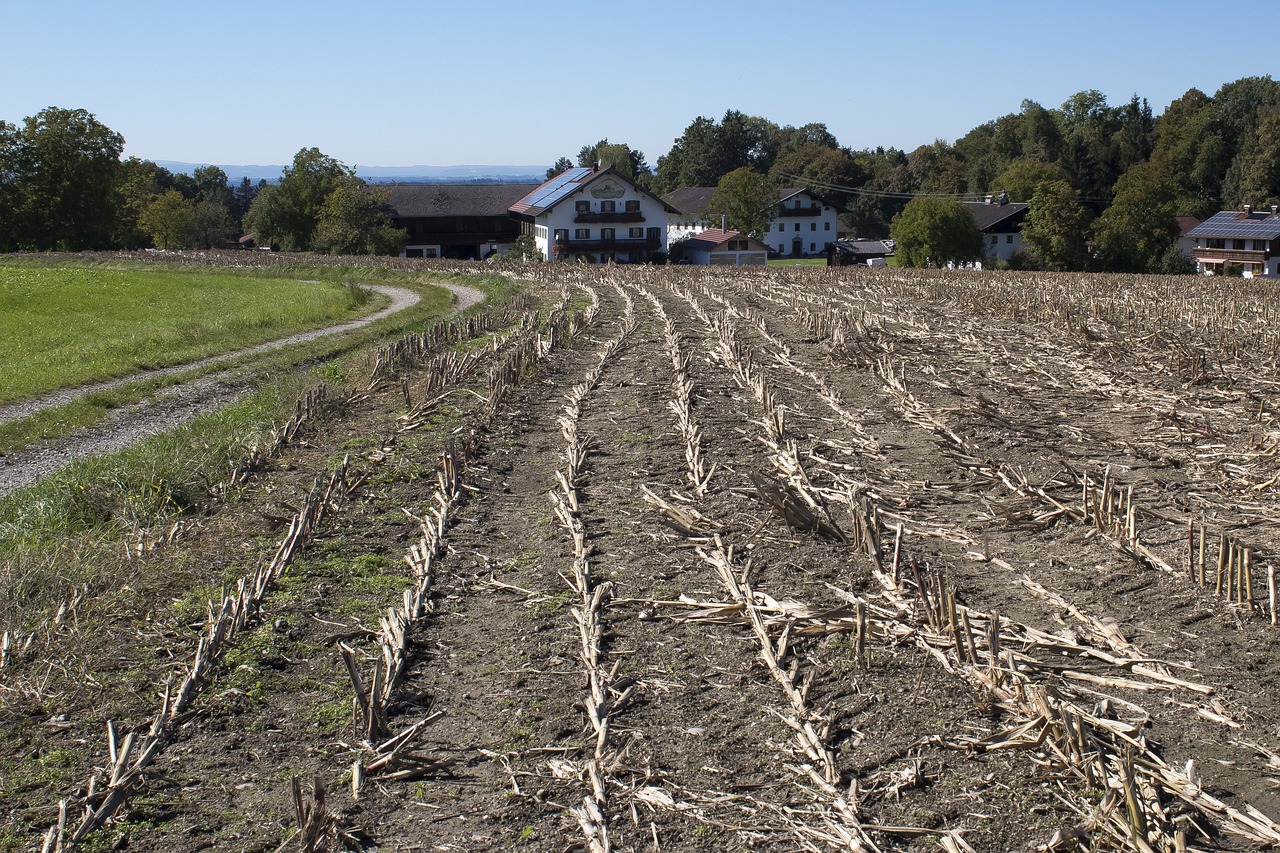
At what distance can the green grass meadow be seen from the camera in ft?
70.7

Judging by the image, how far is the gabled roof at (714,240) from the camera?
3083 inches

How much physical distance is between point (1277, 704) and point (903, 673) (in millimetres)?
1991

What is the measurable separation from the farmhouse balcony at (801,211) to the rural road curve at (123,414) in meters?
73.6

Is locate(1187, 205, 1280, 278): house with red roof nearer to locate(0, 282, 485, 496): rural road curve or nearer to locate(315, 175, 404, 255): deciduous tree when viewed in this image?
locate(315, 175, 404, 255): deciduous tree

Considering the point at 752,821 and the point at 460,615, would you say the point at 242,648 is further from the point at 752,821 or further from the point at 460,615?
the point at 752,821

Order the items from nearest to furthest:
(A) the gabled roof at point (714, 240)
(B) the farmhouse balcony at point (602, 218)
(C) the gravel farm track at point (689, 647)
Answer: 1. (C) the gravel farm track at point (689, 647)
2. (B) the farmhouse balcony at point (602, 218)
3. (A) the gabled roof at point (714, 240)

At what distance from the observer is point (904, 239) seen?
67.7 m

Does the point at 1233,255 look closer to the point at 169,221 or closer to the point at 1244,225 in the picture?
the point at 1244,225

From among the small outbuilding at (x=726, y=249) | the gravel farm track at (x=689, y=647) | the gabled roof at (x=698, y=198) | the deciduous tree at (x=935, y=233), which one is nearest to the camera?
the gravel farm track at (x=689, y=647)

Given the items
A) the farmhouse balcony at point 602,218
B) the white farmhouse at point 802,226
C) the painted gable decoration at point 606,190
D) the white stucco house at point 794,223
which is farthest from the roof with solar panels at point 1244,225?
the painted gable decoration at point 606,190

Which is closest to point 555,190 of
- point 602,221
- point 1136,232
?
point 602,221

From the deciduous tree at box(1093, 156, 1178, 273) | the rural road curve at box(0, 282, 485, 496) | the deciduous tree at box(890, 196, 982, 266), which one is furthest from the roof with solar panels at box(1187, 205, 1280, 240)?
the rural road curve at box(0, 282, 485, 496)

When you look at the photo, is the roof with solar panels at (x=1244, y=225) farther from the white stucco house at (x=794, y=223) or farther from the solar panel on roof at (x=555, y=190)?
the solar panel on roof at (x=555, y=190)

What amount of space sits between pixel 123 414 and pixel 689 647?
1371 cm
